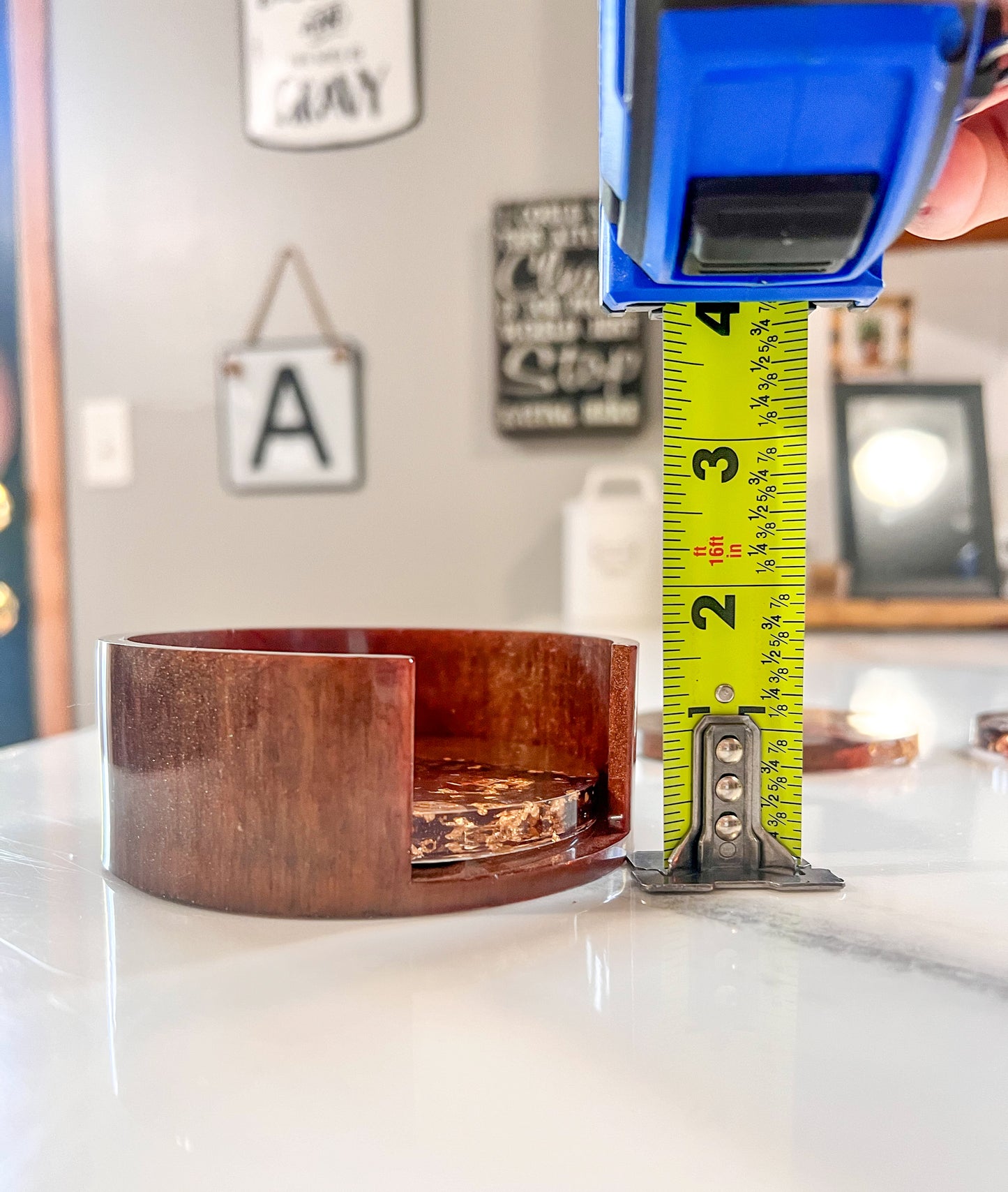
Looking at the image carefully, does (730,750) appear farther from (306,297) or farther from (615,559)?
(306,297)

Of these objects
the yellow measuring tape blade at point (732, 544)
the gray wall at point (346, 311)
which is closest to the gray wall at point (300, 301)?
the gray wall at point (346, 311)

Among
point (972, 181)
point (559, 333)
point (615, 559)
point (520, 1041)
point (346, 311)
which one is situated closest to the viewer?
point (520, 1041)

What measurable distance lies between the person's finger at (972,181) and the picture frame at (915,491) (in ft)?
4.55

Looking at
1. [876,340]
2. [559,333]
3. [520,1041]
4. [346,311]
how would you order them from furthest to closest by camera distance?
[876,340], [346,311], [559,333], [520,1041]

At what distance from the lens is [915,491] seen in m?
1.83

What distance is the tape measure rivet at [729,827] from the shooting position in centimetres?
47

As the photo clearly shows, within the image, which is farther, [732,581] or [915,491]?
[915,491]

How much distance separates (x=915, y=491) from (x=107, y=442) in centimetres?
149

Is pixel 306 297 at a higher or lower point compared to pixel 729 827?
higher

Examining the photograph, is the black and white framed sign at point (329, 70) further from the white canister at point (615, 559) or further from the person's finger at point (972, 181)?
the person's finger at point (972, 181)

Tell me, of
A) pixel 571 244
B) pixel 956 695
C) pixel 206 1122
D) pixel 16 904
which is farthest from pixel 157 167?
pixel 206 1122

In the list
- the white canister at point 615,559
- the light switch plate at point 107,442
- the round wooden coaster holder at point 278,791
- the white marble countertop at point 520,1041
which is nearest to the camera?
the white marble countertop at point 520,1041

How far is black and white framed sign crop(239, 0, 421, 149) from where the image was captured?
176cm

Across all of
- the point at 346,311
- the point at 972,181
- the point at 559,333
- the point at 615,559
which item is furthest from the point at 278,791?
the point at 346,311
